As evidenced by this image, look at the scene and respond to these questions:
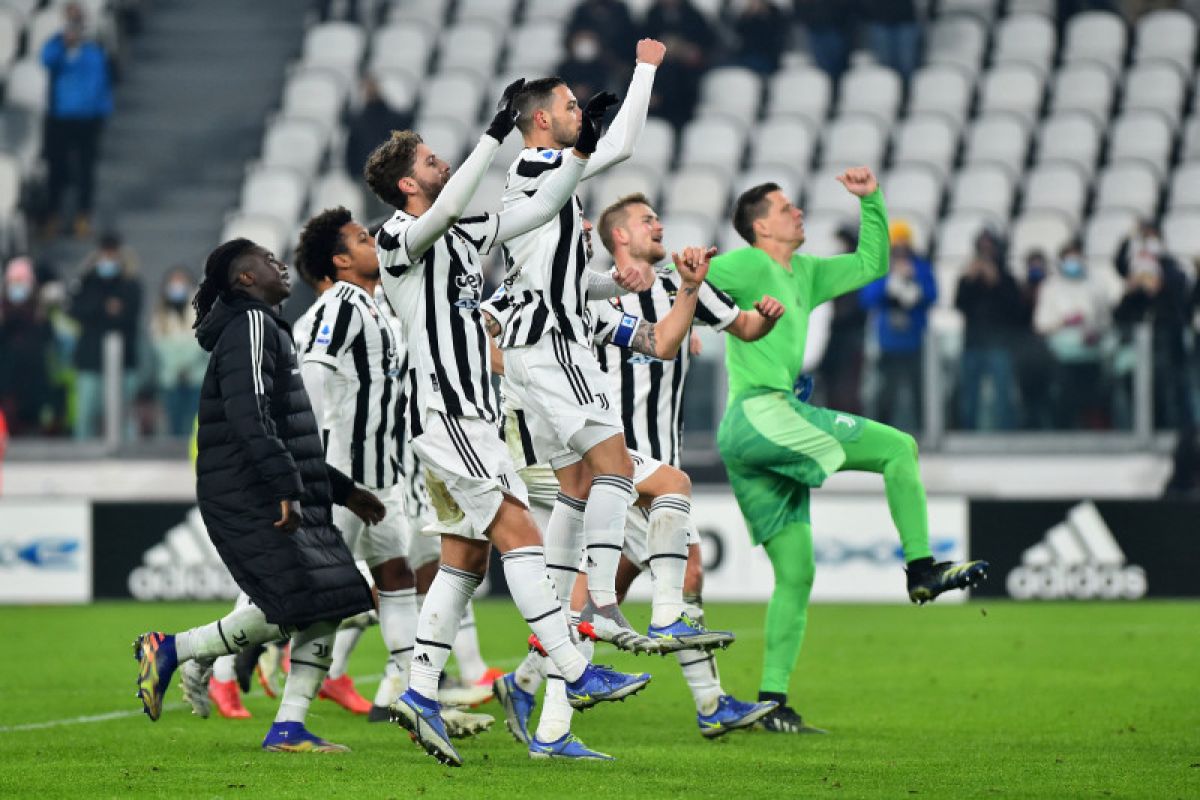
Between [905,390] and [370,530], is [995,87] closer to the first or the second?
[905,390]

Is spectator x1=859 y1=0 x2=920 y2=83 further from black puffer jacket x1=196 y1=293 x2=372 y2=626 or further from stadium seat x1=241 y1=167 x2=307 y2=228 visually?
black puffer jacket x1=196 y1=293 x2=372 y2=626

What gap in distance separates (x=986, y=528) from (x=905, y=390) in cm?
124

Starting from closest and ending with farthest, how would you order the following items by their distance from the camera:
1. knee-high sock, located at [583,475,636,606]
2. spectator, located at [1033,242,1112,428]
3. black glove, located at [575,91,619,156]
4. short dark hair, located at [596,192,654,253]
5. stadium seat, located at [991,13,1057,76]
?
black glove, located at [575,91,619,156]
knee-high sock, located at [583,475,636,606]
short dark hair, located at [596,192,654,253]
spectator, located at [1033,242,1112,428]
stadium seat, located at [991,13,1057,76]

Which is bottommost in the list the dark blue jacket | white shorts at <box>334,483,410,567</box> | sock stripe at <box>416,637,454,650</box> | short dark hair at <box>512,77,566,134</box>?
sock stripe at <box>416,637,454,650</box>

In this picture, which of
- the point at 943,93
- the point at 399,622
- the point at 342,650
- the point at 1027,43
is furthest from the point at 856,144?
the point at 399,622

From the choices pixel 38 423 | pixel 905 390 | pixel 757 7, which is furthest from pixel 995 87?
pixel 38 423

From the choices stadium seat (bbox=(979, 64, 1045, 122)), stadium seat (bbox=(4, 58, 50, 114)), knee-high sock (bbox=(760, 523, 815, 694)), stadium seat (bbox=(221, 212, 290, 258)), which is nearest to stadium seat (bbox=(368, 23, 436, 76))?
stadium seat (bbox=(221, 212, 290, 258))

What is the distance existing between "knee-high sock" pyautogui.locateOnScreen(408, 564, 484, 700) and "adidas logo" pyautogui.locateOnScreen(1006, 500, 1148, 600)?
969 cm

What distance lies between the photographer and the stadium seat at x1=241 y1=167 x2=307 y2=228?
21891 millimetres

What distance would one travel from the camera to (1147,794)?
6.37 m

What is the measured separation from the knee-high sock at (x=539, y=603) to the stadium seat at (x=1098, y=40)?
17.0 metres

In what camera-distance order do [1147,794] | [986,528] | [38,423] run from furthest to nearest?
[38,423] < [986,528] < [1147,794]

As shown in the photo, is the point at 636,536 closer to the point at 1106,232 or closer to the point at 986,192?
the point at 1106,232

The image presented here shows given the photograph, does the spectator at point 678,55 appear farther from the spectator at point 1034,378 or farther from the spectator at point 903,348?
the spectator at point 1034,378
